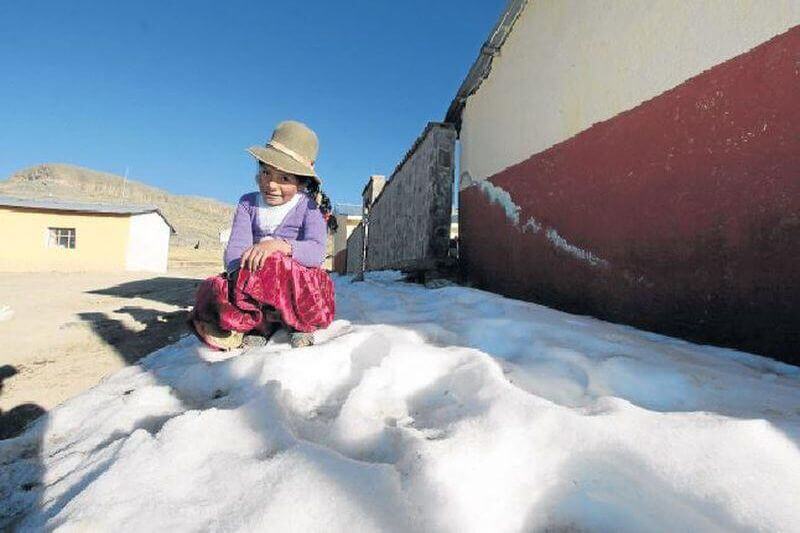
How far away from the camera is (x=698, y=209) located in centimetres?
208

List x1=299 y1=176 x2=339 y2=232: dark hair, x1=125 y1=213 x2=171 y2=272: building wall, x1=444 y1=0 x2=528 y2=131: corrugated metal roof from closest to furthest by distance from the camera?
1. x1=299 y1=176 x2=339 y2=232: dark hair
2. x1=444 y1=0 x2=528 y2=131: corrugated metal roof
3. x1=125 y1=213 x2=171 y2=272: building wall

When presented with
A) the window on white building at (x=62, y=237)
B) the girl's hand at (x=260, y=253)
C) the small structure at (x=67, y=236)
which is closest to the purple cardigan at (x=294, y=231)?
the girl's hand at (x=260, y=253)

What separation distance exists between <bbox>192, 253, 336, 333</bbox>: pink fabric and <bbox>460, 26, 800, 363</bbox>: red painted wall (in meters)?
1.67

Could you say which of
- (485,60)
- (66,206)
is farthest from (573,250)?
(66,206)

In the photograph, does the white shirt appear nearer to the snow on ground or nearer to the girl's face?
the girl's face

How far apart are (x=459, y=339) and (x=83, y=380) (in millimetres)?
1826

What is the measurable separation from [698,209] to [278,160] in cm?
195

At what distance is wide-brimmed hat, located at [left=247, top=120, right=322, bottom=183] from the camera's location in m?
2.17

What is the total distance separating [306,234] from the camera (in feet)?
7.59

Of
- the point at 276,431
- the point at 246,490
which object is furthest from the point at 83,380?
the point at 246,490

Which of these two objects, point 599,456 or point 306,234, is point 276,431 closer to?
point 599,456

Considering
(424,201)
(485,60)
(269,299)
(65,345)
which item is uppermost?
(485,60)

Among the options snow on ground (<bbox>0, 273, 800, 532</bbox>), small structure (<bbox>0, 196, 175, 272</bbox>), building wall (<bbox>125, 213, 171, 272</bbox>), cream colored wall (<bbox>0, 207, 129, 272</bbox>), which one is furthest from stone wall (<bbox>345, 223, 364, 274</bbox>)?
snow on ground (<bbox>0, 273, 800, 532</bbox>)

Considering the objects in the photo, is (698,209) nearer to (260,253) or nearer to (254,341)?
(260,253)
